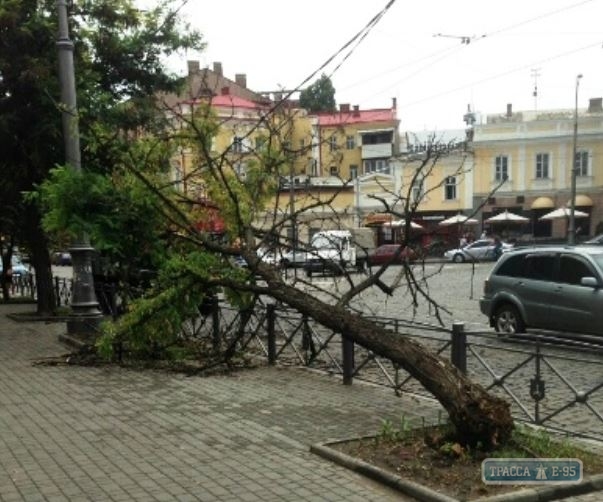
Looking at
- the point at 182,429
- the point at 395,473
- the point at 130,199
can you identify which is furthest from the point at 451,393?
the point at 130,199

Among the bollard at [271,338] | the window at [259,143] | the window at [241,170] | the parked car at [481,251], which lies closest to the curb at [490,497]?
the bollard at [271,338]

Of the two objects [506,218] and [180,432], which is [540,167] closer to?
[506,218]

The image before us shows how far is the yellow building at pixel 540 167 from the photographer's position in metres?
53.3

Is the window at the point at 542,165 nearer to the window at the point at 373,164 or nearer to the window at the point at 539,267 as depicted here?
the window at the point at 373,164

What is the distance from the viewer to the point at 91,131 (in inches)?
385

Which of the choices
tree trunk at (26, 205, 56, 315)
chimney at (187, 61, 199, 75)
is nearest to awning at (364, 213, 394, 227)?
chimney at (187, 61, 199, 75)

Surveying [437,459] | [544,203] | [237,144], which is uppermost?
[237,144]

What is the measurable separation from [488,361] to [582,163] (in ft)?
167

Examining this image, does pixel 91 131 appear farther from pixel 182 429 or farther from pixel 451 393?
pixel 451 393

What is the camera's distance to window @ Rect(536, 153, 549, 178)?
54972 millimetres

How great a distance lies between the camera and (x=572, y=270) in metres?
11.6

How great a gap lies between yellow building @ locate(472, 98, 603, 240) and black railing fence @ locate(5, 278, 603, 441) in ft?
145

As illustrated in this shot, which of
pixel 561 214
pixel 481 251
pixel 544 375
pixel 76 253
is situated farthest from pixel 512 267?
pixel 561 214

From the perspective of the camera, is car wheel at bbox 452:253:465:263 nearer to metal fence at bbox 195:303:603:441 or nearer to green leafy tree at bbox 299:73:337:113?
green leafy tree at bbox 299:73:337:113
